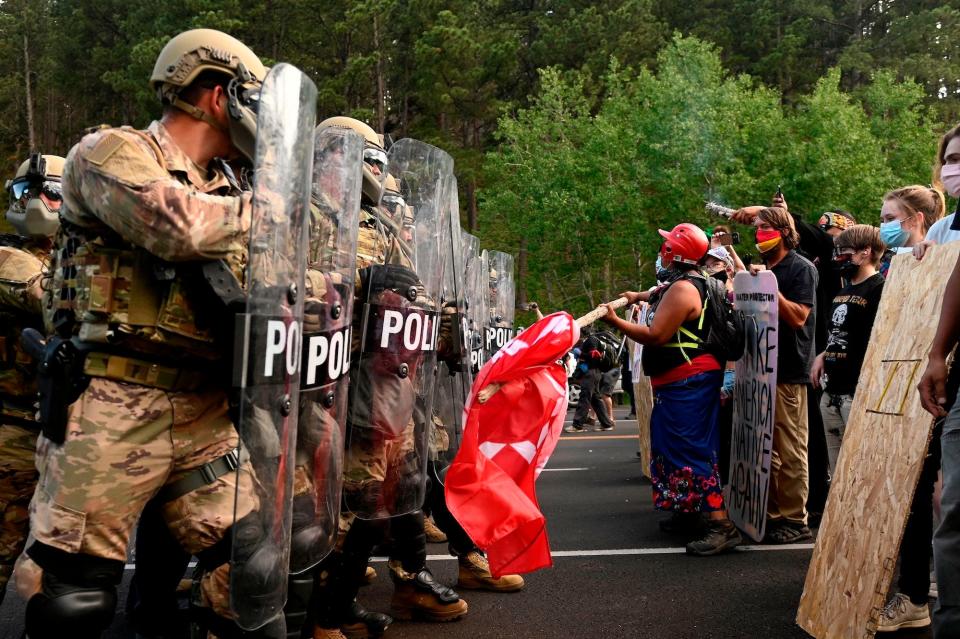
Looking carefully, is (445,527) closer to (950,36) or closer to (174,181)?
(174,181)

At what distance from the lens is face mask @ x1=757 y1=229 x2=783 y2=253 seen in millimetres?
5637

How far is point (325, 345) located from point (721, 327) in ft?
10.3

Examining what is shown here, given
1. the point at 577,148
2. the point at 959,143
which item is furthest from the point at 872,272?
the point at 577,148

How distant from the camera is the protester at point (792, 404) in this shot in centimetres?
545

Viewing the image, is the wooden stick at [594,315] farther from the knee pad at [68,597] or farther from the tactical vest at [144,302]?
the knee pad at [68,597]

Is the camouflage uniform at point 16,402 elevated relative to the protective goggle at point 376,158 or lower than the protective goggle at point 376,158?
lower

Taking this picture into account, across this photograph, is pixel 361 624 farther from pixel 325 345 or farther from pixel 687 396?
pixel 687 396

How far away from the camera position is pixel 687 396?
5312mm

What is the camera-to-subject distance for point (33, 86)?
35.3 metres

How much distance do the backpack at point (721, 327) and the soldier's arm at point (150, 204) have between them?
3470mm

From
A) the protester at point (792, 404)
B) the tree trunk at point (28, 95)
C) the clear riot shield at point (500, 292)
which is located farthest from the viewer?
the tree trunk at point (28, 95)

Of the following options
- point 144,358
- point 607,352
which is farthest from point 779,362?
point 607,352

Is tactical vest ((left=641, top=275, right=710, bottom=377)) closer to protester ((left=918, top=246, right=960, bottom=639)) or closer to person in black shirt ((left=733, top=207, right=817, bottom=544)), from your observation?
person in black shirt ((left=733, top=207, right=817, bottom=544))

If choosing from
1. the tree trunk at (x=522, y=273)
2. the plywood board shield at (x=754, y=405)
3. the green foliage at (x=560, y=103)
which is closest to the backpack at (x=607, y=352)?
the plywood board shield at (x=754, y=405)
